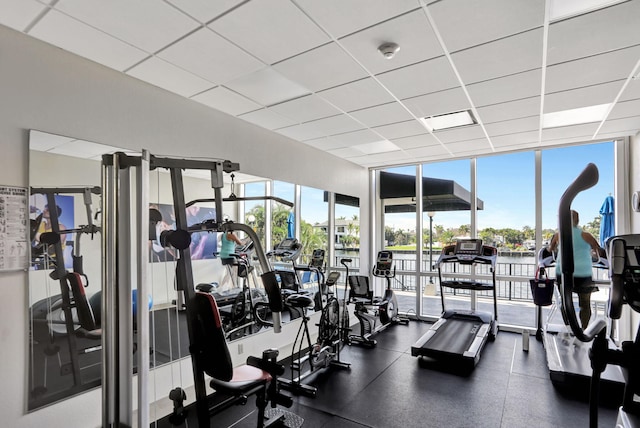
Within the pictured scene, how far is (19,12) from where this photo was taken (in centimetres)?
209

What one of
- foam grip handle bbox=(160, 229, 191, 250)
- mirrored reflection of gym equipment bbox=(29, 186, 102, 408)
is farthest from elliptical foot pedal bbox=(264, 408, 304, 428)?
foam grip handle bbox=(160, 229, 191, 250)

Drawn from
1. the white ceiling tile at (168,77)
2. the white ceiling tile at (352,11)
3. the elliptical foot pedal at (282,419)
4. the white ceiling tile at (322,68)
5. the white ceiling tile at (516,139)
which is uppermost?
the white ceiling tile at (352,11)

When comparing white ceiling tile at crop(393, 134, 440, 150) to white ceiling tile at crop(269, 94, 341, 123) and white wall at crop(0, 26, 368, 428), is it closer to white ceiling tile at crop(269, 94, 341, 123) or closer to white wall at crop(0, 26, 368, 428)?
white ceiling tile at crop(269, 94, 341, 123)

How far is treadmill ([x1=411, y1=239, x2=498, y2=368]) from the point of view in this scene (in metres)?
4.33

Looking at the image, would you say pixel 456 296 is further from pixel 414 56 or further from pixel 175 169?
pixel 175 169

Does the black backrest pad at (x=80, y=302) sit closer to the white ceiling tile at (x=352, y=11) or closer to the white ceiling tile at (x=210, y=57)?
the white ceiling tile at (x=210, y=57)

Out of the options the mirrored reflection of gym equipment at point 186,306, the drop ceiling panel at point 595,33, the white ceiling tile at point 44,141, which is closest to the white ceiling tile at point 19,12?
the white ceiling tile at point 44,141

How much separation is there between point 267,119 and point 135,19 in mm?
2008

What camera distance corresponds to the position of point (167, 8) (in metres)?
2.08

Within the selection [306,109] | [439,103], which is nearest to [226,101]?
[306,109]

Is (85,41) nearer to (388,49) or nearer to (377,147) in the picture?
(388,49)

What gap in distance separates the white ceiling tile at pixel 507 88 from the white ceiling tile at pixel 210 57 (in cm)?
204

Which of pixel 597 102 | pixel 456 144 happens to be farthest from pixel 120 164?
pixel 456 144

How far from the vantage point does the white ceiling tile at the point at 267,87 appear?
119 inches
